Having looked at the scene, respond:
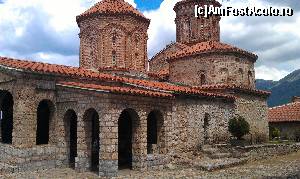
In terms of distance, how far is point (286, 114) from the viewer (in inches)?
1192

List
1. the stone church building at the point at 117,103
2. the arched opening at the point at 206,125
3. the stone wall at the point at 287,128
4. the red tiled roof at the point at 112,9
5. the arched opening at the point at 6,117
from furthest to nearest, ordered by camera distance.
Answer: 1. the stone wall at the point at 287,128
2. the red tiled roof at the point at 112,9
3. the arched opening at the point at 206,125
4. the arched opening at the point at 6,117
5. the stone church building at the point at 117,103

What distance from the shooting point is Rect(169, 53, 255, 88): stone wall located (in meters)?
21.1

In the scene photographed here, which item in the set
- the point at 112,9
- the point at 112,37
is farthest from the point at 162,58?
the point at 112,9

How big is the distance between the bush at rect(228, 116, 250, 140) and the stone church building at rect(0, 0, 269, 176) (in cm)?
52

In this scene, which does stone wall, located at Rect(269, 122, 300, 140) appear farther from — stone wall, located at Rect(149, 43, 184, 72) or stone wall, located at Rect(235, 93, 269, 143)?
stone wall, located at Rect(149, 43, 184, 72)

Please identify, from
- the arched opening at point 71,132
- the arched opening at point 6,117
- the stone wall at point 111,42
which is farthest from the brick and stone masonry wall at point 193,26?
the arched opening at point 6,117

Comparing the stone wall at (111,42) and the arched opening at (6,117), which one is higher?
the stone wall at (111,42)

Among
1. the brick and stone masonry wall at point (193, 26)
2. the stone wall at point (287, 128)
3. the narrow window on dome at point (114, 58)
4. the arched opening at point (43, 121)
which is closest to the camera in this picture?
the arched opening at point (43, 121)

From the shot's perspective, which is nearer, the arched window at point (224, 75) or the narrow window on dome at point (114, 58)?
the arched window at point (224, 75)

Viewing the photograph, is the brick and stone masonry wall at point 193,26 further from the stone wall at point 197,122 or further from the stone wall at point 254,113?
the stone wall at point 197,122

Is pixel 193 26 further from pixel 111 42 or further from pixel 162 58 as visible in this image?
pixel 111 42

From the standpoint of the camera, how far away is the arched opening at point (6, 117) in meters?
16.3

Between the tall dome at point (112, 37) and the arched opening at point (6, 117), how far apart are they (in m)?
6.24

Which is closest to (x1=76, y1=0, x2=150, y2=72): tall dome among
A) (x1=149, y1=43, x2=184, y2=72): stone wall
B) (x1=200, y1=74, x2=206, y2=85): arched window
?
(x1=149, y1=43, x2=184, y2=72): stone wall
